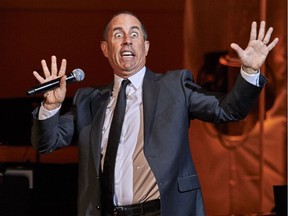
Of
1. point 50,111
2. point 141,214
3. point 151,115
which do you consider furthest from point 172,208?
point 50,111

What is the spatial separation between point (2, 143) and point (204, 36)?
1.18 meters

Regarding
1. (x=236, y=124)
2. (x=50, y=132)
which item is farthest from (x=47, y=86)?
(x=236, y=124)

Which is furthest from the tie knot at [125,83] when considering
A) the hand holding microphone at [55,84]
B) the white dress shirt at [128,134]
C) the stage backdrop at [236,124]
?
the stage backdrop at [236,124]

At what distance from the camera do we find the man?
1718mm

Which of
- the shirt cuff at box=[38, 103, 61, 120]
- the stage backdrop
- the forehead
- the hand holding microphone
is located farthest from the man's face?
the stage backdrop

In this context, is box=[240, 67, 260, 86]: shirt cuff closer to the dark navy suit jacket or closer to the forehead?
the dark navy suit jacket

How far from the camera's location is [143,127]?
5.81ft

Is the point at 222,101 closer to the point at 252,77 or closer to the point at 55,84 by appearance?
the point at 252,77

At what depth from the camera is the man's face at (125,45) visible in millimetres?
1828

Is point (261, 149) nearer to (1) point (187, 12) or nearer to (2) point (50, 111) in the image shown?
(1) point (187, 12)

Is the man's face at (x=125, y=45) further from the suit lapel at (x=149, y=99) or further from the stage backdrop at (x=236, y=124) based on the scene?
the stage backdrop at (x=236, y=124)

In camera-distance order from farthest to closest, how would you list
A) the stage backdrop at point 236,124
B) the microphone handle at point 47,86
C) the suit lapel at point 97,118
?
1. the stage backdrop at point 236,124
2. the suit lapel at point 97,118
3. the microphone handle at point 47,86

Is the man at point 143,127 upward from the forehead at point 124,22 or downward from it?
downward

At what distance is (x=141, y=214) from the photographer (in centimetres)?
174
